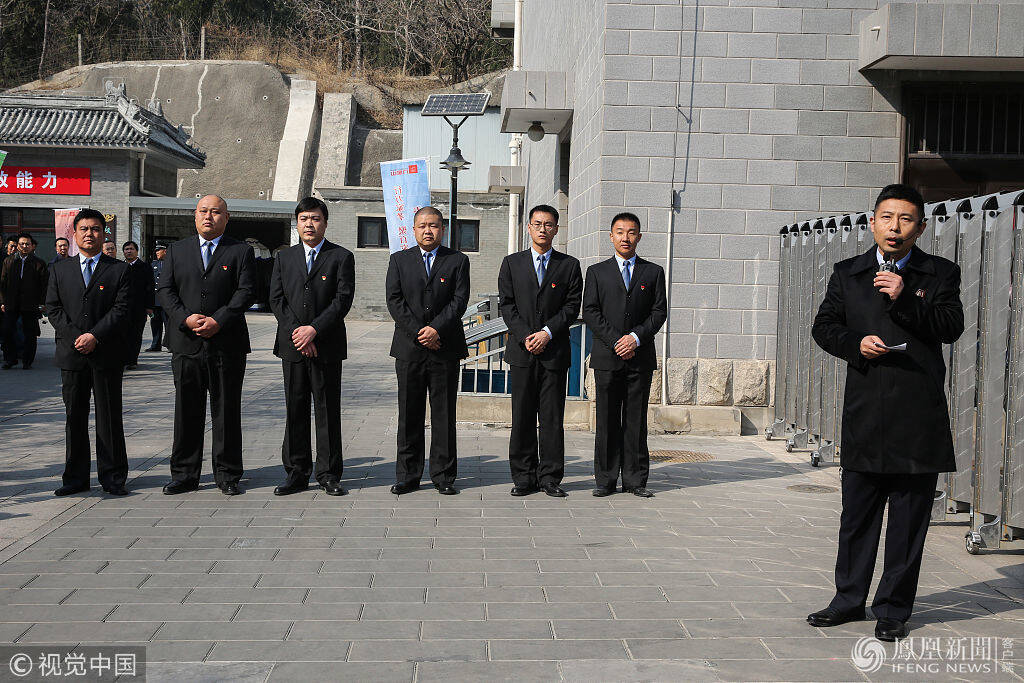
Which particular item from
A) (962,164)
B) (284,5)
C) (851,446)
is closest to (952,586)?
(851,446)

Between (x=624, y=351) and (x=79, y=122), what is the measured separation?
93.9 ft

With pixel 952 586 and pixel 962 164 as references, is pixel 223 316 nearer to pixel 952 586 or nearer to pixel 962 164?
pixel 952 586

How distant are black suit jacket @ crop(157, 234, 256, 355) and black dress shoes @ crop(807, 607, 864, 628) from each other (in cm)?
438

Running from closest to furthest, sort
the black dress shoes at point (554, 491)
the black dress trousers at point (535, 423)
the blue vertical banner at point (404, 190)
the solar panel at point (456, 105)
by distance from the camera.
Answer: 1. the black dress shoes at point (554, 491)
2. the black dress trousers at point (535, 423)
3. the blue vertical banner at point (404, 190)
4. the solar panel at point (456, 105)

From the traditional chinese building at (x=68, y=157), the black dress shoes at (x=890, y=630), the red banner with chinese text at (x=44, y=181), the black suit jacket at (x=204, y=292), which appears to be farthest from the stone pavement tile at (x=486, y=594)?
the red banner with chinese text at (x=44, y=181)

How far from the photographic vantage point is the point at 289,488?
7.17 meters

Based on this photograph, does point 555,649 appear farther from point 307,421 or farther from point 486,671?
point 307,421

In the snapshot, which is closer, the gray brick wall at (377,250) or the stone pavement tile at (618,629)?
the stone pavement tile at (618,629)

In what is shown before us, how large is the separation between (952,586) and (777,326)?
5242mm

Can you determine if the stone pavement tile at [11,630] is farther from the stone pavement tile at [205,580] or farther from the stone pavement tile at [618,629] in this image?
the stone pavement tile at [618,629]

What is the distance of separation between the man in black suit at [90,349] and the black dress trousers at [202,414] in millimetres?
396

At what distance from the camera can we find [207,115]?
4788 cm

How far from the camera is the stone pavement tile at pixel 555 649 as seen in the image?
401cm

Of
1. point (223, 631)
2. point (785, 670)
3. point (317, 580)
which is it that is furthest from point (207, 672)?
point (785, 670)
